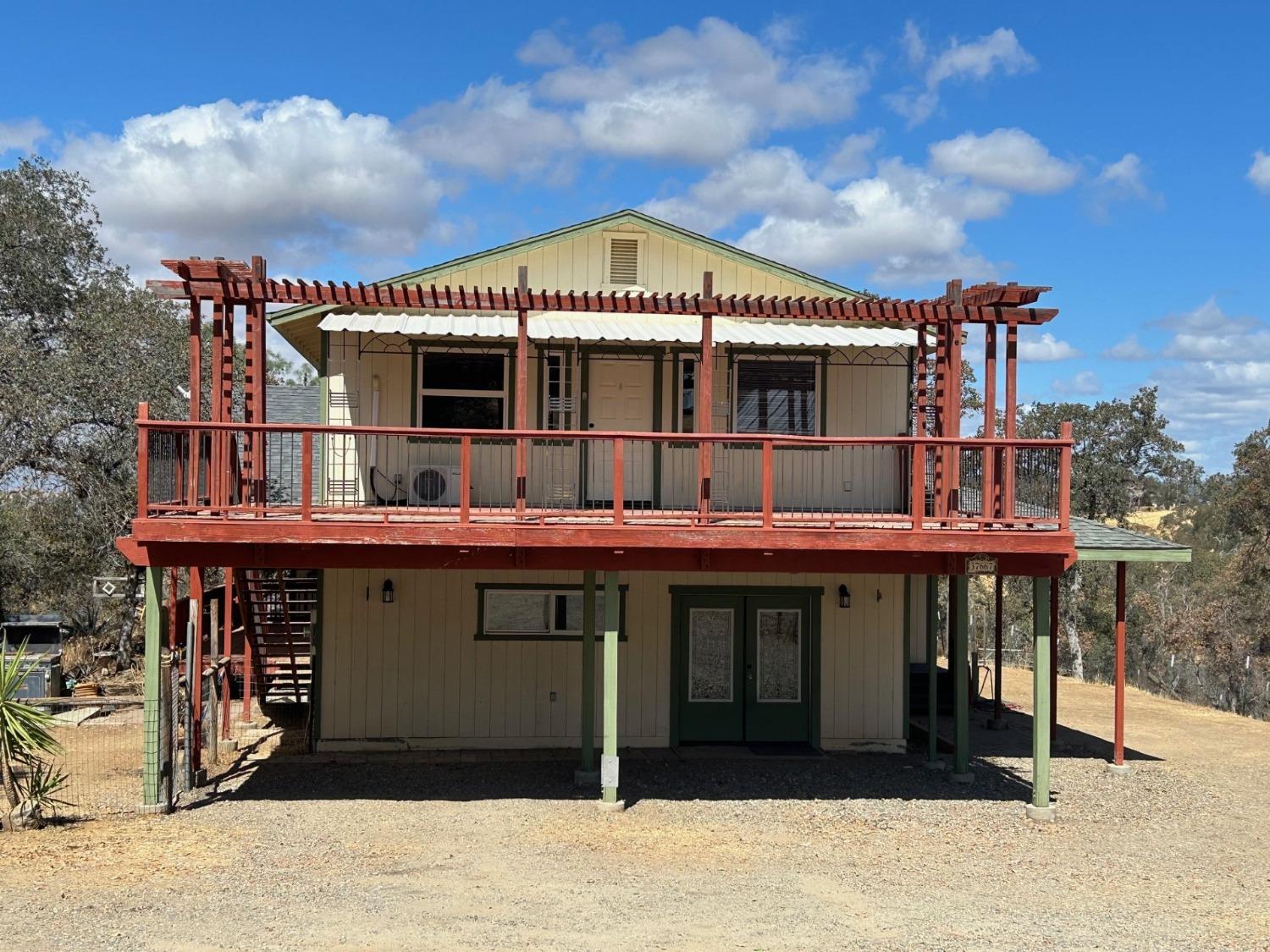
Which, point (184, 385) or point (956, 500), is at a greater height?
point (184, 385)

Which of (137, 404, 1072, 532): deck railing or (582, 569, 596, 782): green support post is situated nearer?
(137, 404, 1072, 532): deck railing

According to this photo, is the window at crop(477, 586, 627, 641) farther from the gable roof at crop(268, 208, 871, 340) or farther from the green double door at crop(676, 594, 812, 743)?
the gable roof at crop(268, 208, 871, 340)

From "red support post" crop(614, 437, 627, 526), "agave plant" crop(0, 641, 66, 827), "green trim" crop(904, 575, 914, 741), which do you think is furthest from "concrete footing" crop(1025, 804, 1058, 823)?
"agave plant" crop(0, 641, 66, 827)

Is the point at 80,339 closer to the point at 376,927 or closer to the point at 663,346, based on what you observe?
the point at 663,346

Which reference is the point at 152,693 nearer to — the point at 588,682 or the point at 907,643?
the point at 588,682

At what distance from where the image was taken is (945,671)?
1975cm

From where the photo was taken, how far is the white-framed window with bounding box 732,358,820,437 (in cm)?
1416

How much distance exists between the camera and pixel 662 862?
947cm

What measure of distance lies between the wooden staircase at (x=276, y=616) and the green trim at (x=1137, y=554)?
932 centimetres

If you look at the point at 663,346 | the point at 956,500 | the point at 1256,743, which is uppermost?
the point at 663,346

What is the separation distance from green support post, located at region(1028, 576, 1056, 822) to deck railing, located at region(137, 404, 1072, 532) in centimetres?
84

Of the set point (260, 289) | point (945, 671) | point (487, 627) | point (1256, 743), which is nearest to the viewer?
point (260, 289)

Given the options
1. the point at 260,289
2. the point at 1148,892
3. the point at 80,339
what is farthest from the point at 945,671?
the point at 80,339

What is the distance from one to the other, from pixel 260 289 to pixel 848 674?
8.49 metres
